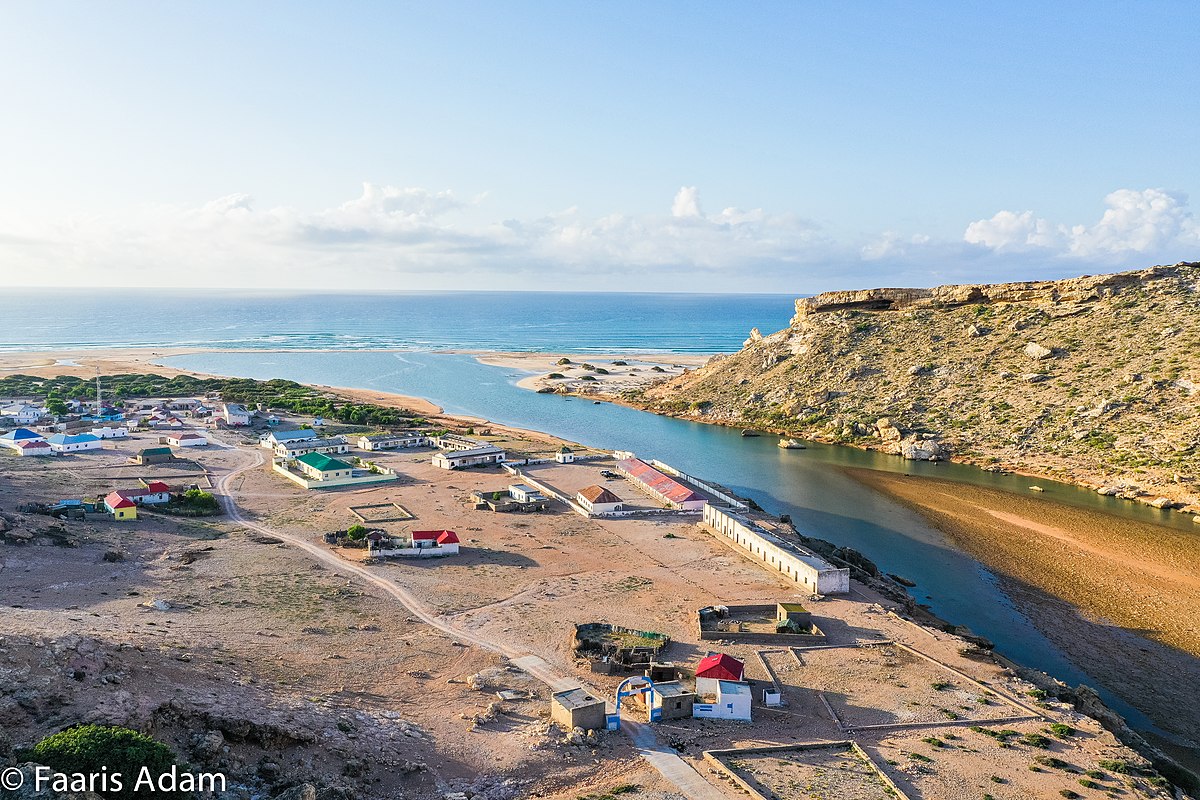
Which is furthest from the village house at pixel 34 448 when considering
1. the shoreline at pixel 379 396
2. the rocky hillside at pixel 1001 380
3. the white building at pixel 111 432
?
the rocky hillside at pixel 1001 380

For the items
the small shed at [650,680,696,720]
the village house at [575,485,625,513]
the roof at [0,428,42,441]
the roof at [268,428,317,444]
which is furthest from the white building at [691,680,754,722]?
the roof at [0,428,42,441]

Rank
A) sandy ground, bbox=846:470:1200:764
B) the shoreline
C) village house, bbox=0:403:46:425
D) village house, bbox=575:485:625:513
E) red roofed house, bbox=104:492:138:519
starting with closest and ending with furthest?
sandy ground, bbox=846:470:1200:764
the shoreline
red roofed house, bbox=104:492:138:519
village house, bbox=575:485:625:513
village house, bbox=0:403:46:425

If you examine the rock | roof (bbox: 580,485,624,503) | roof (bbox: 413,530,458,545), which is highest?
the rock

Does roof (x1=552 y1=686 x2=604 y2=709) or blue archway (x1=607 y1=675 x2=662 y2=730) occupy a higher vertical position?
roof (x1=552 y1=686 x2=604 y2=709)

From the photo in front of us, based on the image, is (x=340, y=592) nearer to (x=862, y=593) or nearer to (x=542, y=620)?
(x=542, y=620)

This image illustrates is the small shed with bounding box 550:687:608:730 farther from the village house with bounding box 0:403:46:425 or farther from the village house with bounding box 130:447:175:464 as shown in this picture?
the village house with bounding box 0:403:46:425

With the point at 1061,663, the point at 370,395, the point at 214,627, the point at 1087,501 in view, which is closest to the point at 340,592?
the point at 214,627

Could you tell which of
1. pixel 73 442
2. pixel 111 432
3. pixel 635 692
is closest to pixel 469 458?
pixel 73 442
